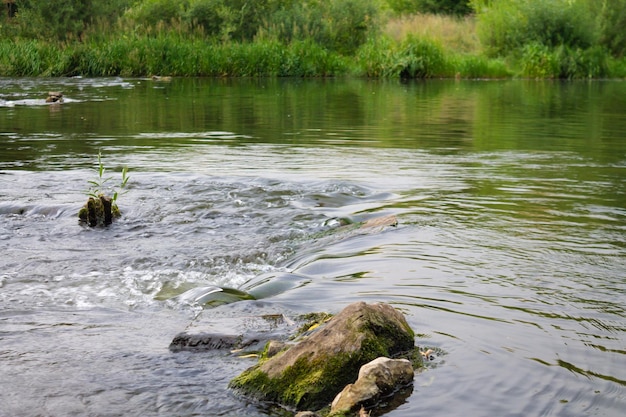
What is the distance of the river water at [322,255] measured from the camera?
14.7 feet

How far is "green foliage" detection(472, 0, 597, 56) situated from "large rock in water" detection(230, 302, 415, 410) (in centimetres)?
3709

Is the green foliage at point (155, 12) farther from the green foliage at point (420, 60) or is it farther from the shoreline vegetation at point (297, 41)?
the green foliage at point (420, 60)

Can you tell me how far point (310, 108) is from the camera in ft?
73.6

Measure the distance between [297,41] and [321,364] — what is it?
3716cm

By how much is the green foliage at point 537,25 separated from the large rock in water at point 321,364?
122 feet

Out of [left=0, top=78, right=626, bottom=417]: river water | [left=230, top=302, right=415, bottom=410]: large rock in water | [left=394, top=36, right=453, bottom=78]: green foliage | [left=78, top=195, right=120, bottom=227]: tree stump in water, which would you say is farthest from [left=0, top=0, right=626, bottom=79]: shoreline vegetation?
[left=230, top=302, right=415, bottom=410]: large rock in water

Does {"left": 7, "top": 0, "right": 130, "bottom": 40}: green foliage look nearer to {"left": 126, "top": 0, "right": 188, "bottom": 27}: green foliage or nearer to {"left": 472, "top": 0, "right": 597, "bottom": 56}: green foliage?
{"left": 126, "top": 0, "right": 188, "bottom": 27}: green foliage

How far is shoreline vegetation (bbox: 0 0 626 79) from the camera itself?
125ft

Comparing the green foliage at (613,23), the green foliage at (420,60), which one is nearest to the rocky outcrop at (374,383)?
the green foliage at (420,60)

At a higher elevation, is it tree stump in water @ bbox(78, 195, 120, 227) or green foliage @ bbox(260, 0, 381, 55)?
green foliage @ bbox(260, 0, 381, 55)

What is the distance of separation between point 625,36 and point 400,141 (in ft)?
100

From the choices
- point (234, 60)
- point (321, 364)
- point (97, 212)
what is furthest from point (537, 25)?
point (321, 364)

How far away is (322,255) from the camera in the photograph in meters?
7.27

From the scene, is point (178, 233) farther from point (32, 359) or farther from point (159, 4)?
point (159, 4)
